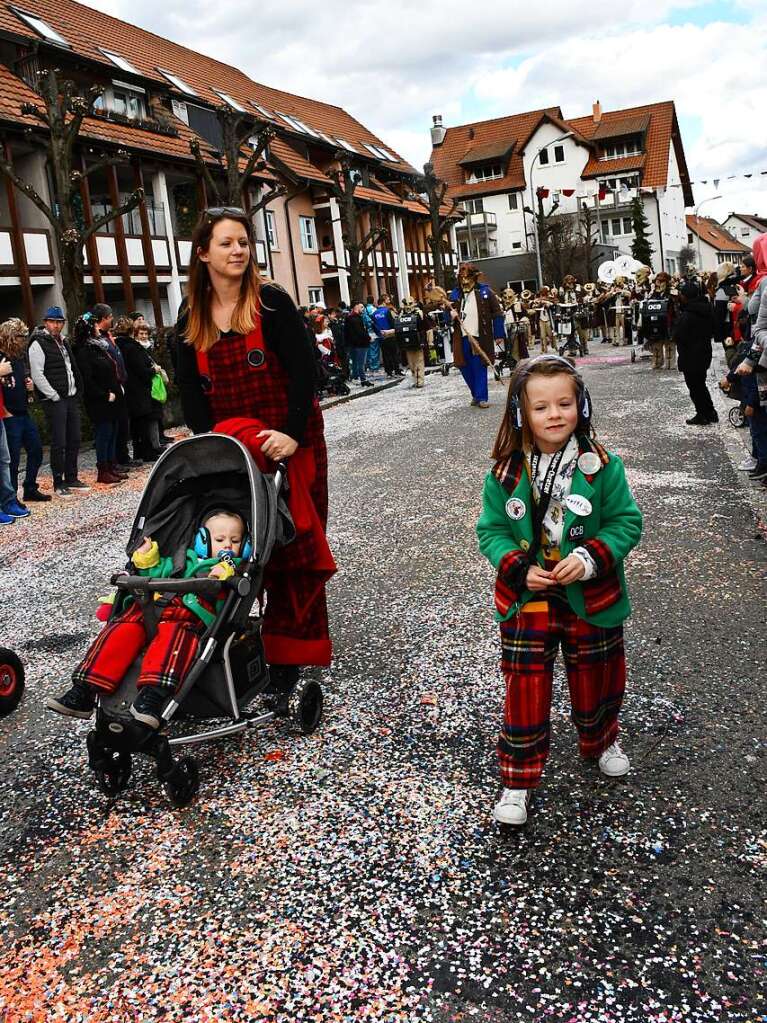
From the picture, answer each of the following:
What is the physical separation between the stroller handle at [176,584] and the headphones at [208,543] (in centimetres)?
24

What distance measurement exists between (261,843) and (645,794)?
4.34ft

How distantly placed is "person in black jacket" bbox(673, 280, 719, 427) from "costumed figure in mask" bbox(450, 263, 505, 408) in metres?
4.25

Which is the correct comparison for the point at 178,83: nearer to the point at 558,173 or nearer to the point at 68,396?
the point at 68,396

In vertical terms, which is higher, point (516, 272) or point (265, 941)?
point (516, 272)

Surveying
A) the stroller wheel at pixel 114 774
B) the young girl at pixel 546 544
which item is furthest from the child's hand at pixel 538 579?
the stroller wheel at pixel 114 774

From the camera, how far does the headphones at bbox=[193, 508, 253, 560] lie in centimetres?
383

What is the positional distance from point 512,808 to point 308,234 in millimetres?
44176

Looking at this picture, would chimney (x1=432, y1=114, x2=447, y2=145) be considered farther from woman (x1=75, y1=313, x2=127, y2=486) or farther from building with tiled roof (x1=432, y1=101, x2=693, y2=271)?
woman (x1=75, y1=313, x2=127, y2=486)

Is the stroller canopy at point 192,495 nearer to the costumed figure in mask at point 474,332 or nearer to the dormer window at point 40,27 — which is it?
the costumed figure in mask at point 474,332

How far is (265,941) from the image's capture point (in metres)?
2.73

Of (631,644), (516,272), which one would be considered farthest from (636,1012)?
(516,272)

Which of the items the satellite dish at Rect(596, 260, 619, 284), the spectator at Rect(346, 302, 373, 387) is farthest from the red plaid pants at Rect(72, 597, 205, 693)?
the satellite dish at Rect(596, 260, 619, 284)

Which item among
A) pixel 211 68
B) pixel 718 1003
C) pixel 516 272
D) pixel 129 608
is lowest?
pixel 718 1003

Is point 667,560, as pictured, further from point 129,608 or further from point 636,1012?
point 636,1012
